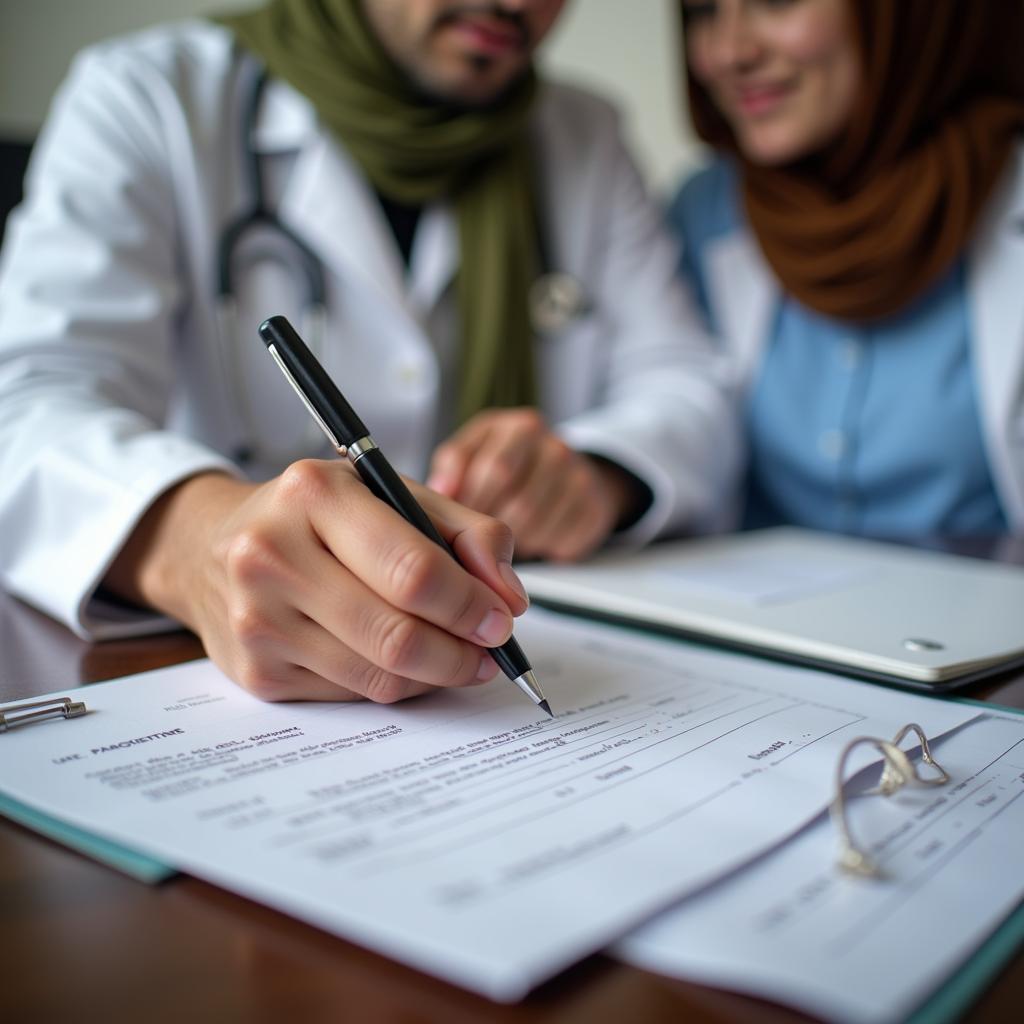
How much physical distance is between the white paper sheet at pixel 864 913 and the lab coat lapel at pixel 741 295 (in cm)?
93

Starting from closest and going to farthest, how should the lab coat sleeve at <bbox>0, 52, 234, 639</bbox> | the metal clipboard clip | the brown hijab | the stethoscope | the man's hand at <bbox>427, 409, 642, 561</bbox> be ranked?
the metal clipboard clip < the lab coat sleeve at <bbox>0, 52, 234, 639</bbox> < the man's hand at <bbox>427, 409, 642, 561</bbox> < the stethoscope < the brown hijab

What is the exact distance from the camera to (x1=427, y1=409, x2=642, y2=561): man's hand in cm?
69

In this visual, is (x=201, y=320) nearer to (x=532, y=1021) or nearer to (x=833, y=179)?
(x=833, y=179)

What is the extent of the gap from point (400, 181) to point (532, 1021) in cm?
89

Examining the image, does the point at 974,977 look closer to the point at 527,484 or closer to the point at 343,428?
the point at 343,428

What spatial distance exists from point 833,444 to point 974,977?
3.08ft

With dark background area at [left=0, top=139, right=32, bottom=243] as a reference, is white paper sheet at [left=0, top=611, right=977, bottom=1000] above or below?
below

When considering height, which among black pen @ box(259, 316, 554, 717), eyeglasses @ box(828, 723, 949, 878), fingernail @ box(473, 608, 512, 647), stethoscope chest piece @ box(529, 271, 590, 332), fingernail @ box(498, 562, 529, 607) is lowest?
eyeglasses @ box(828, 723, 949, 878)

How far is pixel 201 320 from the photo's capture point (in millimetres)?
956

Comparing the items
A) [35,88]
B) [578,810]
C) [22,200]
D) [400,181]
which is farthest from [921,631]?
[35,88]

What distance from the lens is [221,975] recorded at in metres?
0.25

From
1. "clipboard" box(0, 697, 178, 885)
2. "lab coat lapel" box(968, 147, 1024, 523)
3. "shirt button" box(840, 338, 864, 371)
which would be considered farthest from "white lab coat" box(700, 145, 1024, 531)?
"clipboard" box(0, 697, 178, 885)

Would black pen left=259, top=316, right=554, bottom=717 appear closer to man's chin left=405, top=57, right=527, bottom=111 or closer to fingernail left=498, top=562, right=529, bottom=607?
fingernail left=498, top=562, right=529, bottom=607

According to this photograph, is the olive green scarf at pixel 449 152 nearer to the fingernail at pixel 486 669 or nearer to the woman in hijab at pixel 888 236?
the woman in hijab at pixel 888 236
